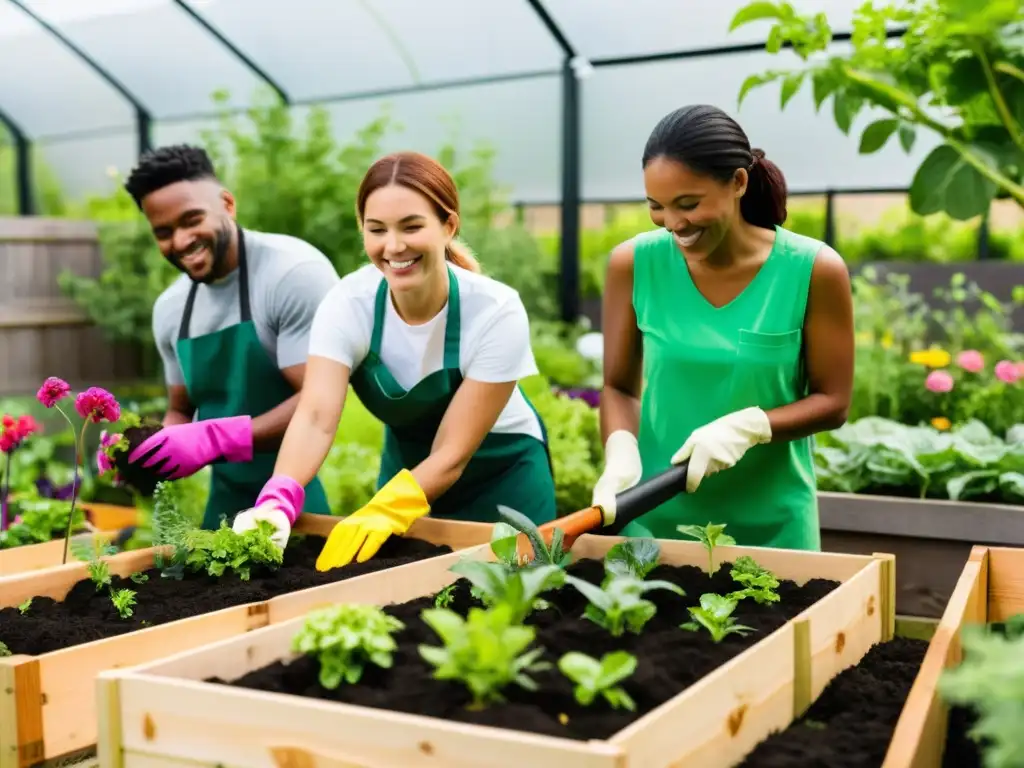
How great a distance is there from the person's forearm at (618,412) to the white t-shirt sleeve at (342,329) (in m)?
0.53

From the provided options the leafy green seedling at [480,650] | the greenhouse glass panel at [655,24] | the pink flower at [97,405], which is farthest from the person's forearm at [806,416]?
the greenhouse glass panel at [655,24]

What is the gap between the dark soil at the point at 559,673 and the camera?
4.04ft

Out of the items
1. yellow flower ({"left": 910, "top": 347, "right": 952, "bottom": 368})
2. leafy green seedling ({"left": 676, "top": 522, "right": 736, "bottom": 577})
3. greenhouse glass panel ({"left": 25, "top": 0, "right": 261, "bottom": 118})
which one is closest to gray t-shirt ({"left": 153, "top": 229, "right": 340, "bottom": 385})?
leafy green seedling ({"left": 676, "top": 522, "right": 736, "bottom": 577})

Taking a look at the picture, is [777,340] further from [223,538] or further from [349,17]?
[349,17]

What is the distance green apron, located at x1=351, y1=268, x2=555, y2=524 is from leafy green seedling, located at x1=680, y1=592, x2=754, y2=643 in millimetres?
831

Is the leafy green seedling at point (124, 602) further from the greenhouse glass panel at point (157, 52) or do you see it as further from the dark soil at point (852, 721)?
the greenhouse glass panel at point (157, 52)

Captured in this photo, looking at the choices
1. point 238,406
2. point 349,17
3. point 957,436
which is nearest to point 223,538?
point 238,406

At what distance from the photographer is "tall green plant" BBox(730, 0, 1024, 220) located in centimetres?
148

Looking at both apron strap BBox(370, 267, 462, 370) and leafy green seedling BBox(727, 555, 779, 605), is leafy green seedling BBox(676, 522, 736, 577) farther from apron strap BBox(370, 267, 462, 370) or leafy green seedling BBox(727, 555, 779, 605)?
apron strap BBox(370, 267, 462, 370)

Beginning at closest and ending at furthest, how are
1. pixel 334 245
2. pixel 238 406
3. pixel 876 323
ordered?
pixel 238 406 < pixel 876 323 < pixel 334 245

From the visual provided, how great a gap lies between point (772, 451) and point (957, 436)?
4.81ft

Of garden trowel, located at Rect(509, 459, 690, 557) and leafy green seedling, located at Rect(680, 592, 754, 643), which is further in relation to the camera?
garden trowel, located at Rect(509, 459, 690, 557)

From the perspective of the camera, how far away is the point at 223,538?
2.07 m

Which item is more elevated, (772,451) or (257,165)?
Answer: (257,165)
